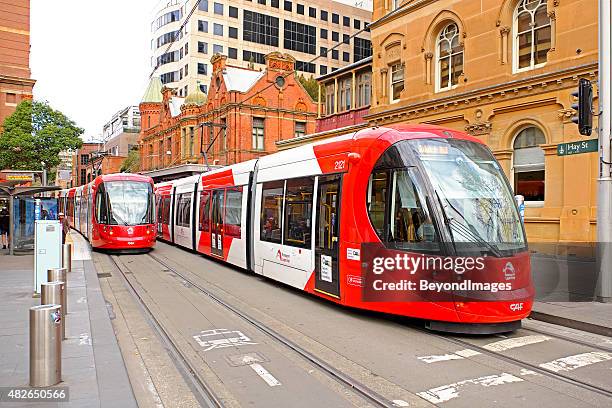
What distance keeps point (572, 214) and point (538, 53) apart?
18.0 feet

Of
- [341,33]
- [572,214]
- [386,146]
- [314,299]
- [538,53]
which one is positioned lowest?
[314,299]

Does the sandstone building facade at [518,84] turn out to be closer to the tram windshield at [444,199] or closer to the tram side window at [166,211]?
the tram windshield at [444,199]

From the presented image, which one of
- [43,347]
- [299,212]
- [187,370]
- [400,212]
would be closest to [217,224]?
[299,212]

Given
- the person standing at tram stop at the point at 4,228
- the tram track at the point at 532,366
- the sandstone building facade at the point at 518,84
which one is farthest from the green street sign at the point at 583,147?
the person standing at tram stop at the point at 4,228

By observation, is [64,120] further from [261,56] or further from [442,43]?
[261,56]

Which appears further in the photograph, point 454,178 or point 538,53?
point 538,53

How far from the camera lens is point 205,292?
12258mm

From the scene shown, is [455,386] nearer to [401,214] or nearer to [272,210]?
[401,214]

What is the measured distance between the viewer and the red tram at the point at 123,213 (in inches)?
799

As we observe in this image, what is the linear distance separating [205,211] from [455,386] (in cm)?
1458

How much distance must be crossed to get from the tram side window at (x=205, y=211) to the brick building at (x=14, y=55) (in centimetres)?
3322

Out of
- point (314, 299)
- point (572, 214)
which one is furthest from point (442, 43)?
point (314, 299)

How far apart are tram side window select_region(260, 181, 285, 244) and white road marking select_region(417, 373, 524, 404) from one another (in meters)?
6.85

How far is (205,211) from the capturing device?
63.7 ft
